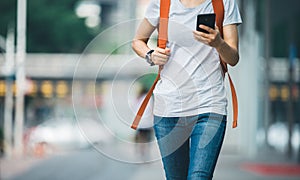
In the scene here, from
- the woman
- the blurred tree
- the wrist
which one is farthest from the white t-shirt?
the blurred tree

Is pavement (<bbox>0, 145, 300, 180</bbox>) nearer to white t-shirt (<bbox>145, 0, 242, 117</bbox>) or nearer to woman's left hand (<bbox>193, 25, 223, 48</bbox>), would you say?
white t-shirt (<bbox>145, 0, 242, 117</bbox>)

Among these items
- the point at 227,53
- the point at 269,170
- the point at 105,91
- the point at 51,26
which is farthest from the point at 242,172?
the point at 51,26

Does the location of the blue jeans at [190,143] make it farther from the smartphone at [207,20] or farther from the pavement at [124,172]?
the pavement at [124,172]

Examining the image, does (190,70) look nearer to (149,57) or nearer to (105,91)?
(149,57)

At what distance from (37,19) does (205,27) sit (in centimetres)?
2877

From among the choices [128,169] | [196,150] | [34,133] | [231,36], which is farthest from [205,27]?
[34,133]

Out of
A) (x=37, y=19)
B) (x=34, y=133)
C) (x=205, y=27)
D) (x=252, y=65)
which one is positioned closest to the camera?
(x=205, y=27)

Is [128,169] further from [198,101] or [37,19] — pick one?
[37,19]

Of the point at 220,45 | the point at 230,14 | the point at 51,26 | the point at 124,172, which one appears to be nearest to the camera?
the point at 220,45

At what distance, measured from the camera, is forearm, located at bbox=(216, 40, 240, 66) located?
12.1 ft

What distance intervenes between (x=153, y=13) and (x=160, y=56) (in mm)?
307

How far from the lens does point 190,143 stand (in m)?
3.99

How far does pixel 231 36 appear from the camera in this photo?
3.87 m

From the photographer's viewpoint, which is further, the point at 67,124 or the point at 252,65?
the point at 67,124
